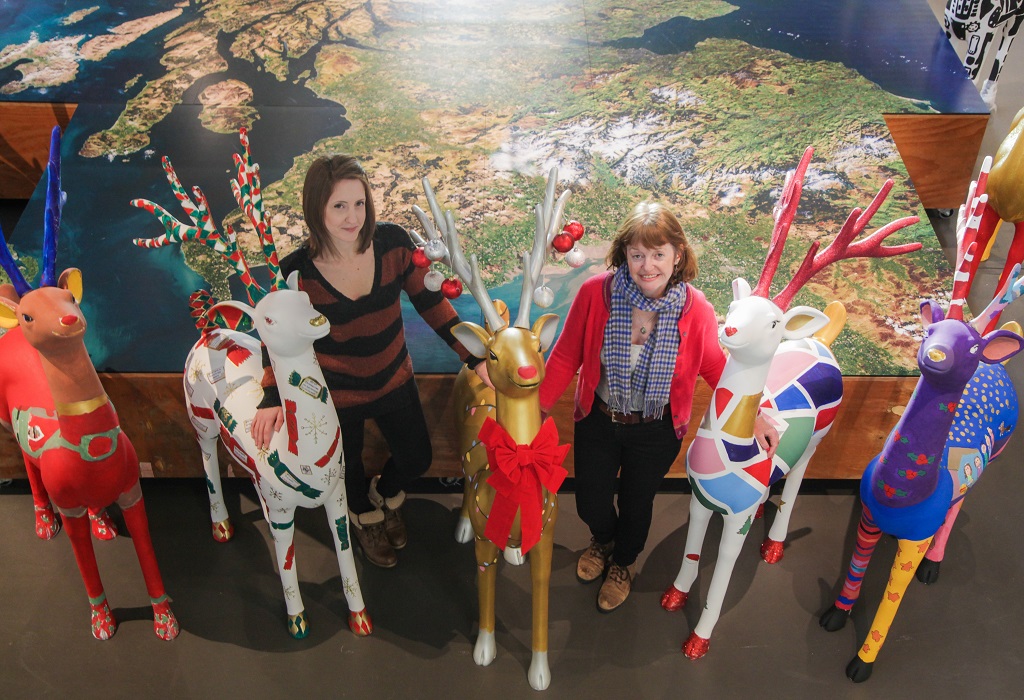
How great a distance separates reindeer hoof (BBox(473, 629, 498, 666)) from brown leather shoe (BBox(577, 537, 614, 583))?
428mm

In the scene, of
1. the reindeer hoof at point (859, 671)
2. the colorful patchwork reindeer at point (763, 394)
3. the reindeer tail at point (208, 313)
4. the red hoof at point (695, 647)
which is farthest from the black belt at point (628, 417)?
the reindeer tail at point (208, 313)

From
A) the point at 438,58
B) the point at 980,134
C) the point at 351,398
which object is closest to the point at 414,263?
the point at 351,398

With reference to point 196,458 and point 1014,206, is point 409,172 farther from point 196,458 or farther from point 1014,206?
point 1014,206

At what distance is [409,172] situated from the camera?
4.01 m

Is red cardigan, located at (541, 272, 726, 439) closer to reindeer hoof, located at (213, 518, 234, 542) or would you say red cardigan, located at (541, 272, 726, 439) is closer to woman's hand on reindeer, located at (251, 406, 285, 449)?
woman's hand on reindeer, located at (251, 406, 285, 449)

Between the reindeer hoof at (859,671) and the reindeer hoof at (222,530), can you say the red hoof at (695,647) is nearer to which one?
the reindeer hoof at (859,671)

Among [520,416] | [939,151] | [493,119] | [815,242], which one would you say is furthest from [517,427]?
[939,151]

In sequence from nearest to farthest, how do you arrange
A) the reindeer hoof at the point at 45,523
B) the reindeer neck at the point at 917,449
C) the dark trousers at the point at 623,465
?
the reindeer neck at the point at 917,449, the dark trousers at the point at 623,465, the reindeer hoof at the point at 45,523

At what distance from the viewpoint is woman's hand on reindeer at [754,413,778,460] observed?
2.70m

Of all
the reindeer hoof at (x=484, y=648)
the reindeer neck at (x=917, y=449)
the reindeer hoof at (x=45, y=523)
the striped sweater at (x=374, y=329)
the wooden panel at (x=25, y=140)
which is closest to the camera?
the reindeer neck at (x=917, y=449)

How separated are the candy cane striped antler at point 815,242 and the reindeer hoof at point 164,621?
2.10m

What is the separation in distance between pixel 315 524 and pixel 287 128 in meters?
1.83

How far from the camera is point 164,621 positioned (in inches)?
118

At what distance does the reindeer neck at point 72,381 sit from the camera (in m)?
2.55
